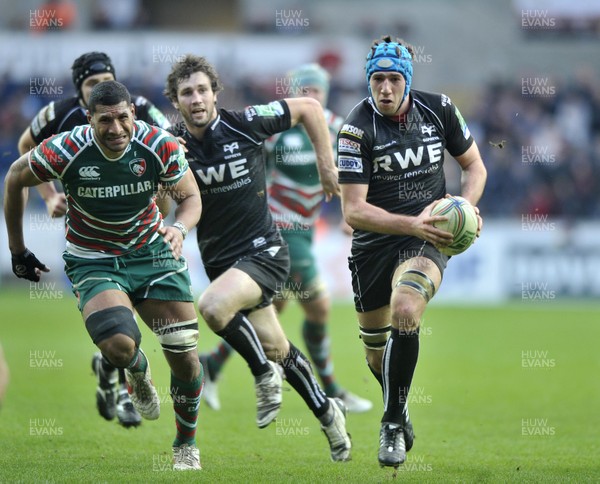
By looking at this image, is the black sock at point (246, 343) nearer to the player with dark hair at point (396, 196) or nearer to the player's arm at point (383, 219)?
the player with dark hair at point (396, 196)

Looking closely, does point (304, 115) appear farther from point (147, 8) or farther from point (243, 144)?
point (147, 8)

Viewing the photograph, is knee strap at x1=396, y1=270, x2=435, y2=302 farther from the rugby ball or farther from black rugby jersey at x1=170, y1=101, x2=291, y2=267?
black rugby jersey at x1=170, y1=101, x2=291, y2=267

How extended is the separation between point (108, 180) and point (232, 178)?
56.4 inches

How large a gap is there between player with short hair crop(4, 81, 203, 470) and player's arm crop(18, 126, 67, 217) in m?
1.43

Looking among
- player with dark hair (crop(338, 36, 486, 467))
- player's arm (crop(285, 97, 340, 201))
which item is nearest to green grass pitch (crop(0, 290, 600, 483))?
player with dark hair (crop(338, 36, 486, 467))

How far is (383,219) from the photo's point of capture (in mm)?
6668

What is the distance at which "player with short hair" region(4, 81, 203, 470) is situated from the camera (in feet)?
20.5

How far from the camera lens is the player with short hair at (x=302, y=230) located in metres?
9.91

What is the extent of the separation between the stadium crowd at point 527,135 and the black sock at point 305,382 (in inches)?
541

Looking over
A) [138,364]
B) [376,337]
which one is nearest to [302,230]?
[376,337]

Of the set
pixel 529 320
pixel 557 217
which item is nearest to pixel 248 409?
pixel 529 320

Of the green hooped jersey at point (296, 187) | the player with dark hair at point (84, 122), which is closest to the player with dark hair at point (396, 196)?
the player with dark hair at point (84, 122)

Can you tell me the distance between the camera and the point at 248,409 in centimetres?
963

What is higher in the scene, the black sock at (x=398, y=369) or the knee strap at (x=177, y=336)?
the knee strap at (x=177, y=336)
